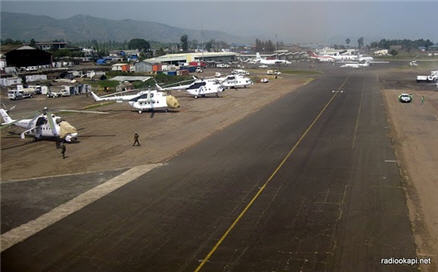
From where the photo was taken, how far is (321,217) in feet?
67.7

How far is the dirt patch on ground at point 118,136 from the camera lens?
1254 inches

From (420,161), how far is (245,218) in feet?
57.7

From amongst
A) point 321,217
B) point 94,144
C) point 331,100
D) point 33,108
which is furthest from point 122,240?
point 331,100

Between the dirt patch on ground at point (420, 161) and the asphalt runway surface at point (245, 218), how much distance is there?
2.28 ft

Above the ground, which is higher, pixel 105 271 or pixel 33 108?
pixel 33 108

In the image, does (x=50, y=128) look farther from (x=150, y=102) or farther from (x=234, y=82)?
(x=234, y=82)

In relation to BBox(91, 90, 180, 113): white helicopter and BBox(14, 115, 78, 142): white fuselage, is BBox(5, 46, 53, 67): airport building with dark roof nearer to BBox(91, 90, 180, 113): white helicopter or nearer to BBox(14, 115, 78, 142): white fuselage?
BBox(91, 90, 180, 113): white helicopter

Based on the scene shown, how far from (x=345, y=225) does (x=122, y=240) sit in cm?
1057

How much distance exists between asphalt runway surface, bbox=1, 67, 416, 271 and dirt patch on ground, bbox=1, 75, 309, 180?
4106mm

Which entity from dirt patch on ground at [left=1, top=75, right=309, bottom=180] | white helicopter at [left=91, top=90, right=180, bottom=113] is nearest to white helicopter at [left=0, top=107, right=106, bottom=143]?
dirt patch on ground at [left=1, top=75, right=309, bottom=180]

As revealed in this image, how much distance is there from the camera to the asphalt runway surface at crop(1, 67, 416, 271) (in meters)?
16.6

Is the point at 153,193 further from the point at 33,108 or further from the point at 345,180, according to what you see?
the point at 33,108

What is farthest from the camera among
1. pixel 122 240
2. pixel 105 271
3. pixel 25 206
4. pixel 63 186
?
pixel 63 186

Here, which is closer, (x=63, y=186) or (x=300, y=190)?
(x=300, y=190)
